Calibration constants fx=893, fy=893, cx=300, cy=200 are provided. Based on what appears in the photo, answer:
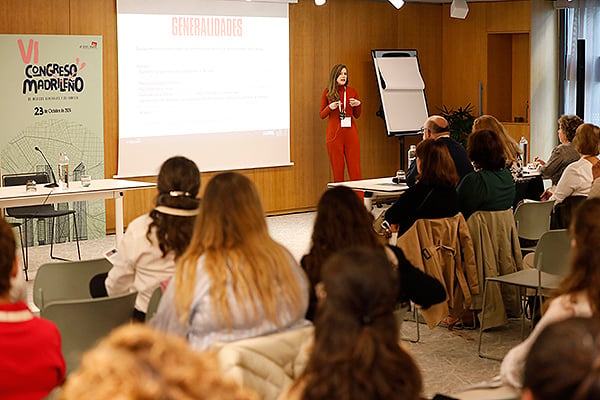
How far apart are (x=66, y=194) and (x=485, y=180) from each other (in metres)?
3.19

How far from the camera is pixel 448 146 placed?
6.38 meters

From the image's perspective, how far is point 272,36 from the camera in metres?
10.6

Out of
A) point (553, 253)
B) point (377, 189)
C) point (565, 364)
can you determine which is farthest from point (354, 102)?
→ point (565, 364)

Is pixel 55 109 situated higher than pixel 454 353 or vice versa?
pixel 55 109

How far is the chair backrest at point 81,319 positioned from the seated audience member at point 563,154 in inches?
184

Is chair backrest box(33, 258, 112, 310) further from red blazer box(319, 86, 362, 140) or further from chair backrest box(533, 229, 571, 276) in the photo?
red blazer box(319, 86, 362, 140)

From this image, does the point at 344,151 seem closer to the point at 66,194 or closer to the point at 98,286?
the point at 66,194

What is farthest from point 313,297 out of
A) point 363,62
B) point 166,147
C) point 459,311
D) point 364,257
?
point 363,62

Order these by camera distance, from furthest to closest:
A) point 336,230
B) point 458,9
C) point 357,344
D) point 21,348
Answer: point 458,9, point 336,230, point 21,348, point 357,344

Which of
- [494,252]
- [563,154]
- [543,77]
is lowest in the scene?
[494,252]

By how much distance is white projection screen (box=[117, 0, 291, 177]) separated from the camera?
949 centimetres

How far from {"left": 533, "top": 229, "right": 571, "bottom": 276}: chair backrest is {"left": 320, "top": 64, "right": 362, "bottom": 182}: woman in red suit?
18.5ft

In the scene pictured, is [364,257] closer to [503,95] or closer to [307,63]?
[307,63]

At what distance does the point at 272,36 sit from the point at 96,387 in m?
9.76
